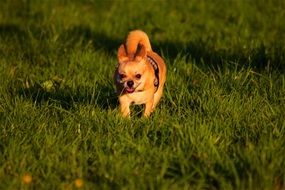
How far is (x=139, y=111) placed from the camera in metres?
5.31

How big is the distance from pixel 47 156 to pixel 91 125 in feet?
2.11

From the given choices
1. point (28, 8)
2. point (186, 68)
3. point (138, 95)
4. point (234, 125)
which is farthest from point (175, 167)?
point (28, 8)

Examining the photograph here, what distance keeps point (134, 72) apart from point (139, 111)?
48 cm

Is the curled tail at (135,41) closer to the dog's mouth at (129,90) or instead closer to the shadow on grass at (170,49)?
the dog's mouth at (129,90)

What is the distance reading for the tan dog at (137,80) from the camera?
4.95m

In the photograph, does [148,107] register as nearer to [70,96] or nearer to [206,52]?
[70,96]

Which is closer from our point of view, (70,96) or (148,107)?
(148,107)

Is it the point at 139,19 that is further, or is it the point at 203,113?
the point at 139,19

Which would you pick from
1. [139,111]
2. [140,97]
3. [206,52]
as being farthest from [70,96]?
[206,52]

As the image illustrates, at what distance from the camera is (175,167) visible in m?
4.03

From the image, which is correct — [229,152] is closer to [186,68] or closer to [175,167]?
[175,167]

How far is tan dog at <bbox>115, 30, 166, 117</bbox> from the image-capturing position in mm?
4953

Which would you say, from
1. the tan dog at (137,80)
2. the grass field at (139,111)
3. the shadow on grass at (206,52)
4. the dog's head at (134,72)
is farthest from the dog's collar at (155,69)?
the shadow on grass at (206,52)

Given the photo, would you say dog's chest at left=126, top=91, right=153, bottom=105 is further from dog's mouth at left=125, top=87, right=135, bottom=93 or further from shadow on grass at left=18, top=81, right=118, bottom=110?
shadow on grass at left=18, top=81, right=118, bottom=110
